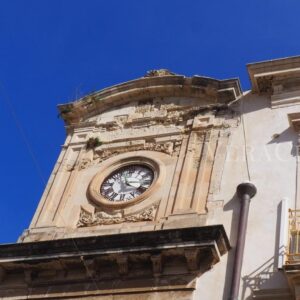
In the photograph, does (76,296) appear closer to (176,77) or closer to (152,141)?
(152,141)

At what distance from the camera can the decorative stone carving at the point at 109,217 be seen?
11039mm

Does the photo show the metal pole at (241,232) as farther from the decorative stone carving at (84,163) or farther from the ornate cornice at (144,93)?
the decorative stone carving at (84,163)

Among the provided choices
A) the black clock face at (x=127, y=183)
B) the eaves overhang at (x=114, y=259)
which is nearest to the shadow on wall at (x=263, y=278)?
the eaves overhang at (x=114, y=259)

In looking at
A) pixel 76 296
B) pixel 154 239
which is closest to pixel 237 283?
pixel 154 239

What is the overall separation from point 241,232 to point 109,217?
8.07 ft

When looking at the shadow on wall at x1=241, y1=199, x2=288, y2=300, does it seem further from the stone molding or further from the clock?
the stone molding

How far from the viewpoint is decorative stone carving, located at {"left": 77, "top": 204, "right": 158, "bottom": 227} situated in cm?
1104

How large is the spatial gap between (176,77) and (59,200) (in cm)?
364

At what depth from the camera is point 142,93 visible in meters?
13.9

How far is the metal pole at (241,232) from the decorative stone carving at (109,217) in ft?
4.99

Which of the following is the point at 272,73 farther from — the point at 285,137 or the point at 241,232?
the point at 241,232

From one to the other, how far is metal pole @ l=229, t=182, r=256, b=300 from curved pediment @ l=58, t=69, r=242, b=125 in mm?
2955

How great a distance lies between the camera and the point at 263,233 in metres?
9.98

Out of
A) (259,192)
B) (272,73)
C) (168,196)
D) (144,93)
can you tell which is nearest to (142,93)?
(144,93)
